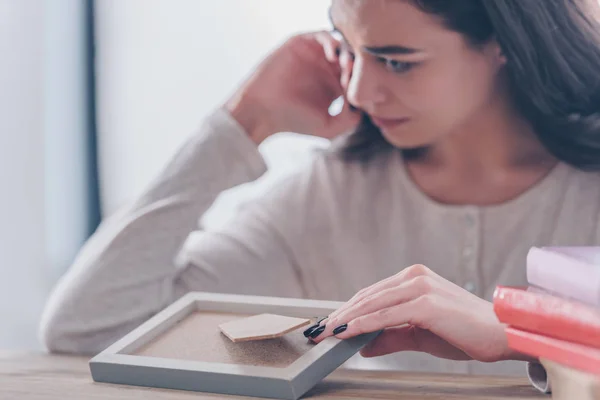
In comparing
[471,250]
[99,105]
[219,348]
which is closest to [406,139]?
[471,250]

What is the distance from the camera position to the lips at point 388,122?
977 millimetres

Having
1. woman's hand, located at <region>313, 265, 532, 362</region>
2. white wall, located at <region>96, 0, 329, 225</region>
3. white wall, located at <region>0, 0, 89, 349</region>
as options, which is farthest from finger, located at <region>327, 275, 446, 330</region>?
white wall, located at <region>0, 0, 89, 349</region>

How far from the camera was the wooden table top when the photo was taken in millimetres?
625

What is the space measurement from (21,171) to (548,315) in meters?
1.09

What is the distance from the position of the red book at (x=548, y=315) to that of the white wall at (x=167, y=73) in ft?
2.47

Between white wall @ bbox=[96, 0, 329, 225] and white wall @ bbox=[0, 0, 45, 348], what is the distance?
4.7 inches

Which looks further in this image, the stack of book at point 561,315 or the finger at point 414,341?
the finger at point 414,341

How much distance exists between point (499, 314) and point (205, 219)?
0.87 meters

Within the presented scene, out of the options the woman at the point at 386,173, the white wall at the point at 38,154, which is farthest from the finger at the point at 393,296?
the white wall at the point at 38,154

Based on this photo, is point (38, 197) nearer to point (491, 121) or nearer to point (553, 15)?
point (491, 121)

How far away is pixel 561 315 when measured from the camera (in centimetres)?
50

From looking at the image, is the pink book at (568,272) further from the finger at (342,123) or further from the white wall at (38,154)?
the white wall at (38,154)

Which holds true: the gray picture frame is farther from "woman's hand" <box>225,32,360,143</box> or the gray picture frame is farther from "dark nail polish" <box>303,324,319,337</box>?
"woman's hand" <box>225,32,360,143</box>

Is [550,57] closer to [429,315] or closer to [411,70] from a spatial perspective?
[411,70]
